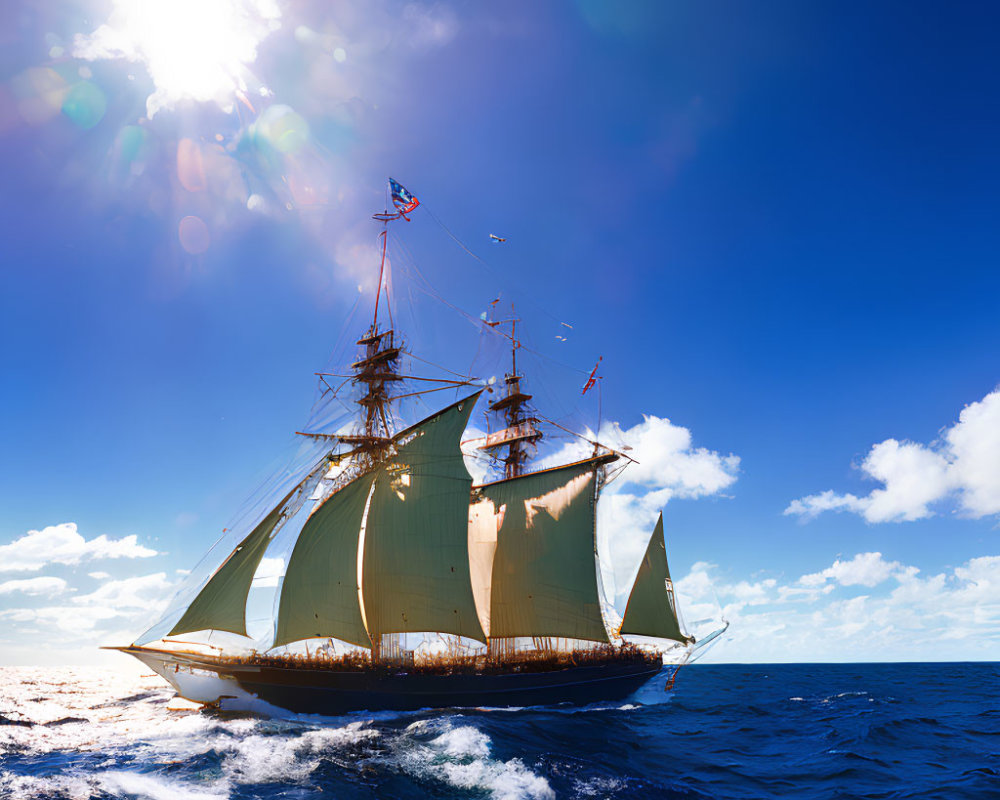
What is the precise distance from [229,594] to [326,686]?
380 inches

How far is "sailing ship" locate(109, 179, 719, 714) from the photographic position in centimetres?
4100

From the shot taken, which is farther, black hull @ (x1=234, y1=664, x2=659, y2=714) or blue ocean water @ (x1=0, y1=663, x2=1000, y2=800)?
black hull @ (x1=234, y1=664, x2=659, y2=714)

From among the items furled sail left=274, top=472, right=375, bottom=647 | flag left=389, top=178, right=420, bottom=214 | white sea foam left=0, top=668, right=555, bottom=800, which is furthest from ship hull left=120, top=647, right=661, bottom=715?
flag left=389, top=178, right=420, bottom=214

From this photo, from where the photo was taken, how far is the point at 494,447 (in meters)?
69.3

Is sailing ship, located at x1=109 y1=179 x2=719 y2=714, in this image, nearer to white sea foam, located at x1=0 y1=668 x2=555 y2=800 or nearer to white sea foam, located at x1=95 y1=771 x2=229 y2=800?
white sea foam, located at x1=0 y1=668 x2=555 y2=800

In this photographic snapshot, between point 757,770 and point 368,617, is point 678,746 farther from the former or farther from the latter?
point 368,617

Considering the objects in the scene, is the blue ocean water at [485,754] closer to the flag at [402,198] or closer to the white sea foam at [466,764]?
the white sea foam at [466,764]

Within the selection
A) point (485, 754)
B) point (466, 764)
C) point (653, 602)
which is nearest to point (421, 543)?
point (485, 754)

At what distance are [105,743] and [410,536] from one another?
23651 millimetres

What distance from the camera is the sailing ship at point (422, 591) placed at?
41.0m

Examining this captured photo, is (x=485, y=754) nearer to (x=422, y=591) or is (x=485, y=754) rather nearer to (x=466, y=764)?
(x=466, y=764)

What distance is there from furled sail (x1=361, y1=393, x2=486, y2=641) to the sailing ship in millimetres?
115

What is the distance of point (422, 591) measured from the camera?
4778 cm

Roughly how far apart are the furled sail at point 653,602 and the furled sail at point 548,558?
3280mm
